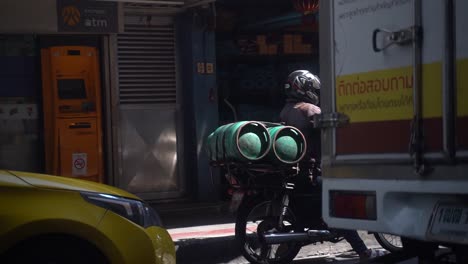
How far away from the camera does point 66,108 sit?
31.9 feet

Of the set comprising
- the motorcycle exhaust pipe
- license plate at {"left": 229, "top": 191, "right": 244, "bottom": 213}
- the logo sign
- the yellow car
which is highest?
the logo sign

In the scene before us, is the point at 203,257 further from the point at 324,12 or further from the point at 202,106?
the point at 324,12

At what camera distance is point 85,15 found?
9.46m

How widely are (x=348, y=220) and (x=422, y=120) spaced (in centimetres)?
78

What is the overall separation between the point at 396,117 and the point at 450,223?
67 cm

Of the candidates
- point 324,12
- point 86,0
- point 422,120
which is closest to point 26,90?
point 86,0

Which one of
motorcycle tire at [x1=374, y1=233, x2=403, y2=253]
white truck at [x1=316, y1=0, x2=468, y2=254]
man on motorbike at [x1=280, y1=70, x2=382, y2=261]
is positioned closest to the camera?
white truck at [x1=316, y1=0, x2=468, y2=254]

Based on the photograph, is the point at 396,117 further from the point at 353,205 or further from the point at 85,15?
the point at 85,15

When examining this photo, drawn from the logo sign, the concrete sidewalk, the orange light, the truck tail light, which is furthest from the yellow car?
the orange light

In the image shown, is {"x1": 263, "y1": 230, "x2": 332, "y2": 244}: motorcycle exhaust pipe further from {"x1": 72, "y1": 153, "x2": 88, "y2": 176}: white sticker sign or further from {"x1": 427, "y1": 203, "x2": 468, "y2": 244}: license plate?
{"x1": 72, "y1": 153, "x2": 88, "y2": 176}: white sticker sign

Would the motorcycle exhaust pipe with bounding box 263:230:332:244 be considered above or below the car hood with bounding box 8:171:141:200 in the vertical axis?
below

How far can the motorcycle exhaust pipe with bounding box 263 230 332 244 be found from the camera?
655cm

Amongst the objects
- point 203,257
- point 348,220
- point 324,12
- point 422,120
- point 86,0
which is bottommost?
point 203,257

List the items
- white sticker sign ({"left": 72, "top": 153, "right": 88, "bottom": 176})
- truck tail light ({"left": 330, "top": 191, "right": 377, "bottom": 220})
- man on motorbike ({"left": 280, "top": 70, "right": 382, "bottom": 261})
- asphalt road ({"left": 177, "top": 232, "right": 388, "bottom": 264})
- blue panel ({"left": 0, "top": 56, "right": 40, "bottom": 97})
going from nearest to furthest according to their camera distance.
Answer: truck tail light ({"left": 330, "top": 191, "right": 377, "bottom": 220}), man on motorbike ({"left": 280, "top": 70, "right": 382, "bottom": 261}), asphalt road ({"left": 177, "top": 232, "right": 388, "bottom": 264}), blue panel ({"left": 0, "top": 56, "right": 40, "bottom": 97}), white sticker sign ({"left": 72, "top": 153, "right": 88, "bottom": 176})
